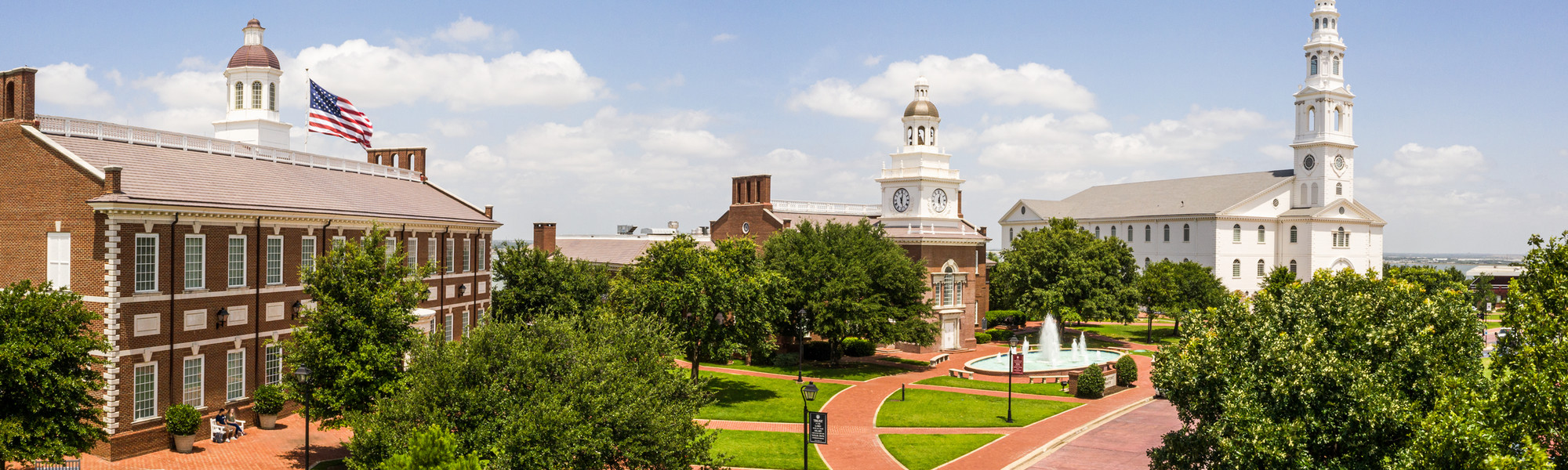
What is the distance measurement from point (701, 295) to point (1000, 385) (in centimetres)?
1687

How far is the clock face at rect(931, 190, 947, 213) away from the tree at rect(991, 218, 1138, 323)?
755 cm

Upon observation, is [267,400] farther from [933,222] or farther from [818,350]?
[933,222]

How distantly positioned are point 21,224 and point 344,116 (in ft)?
52.6

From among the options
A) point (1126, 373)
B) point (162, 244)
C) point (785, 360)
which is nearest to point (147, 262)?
point (162, 244)

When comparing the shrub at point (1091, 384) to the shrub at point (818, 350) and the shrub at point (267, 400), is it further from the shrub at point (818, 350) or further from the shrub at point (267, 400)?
the shrub at point (267, 400)

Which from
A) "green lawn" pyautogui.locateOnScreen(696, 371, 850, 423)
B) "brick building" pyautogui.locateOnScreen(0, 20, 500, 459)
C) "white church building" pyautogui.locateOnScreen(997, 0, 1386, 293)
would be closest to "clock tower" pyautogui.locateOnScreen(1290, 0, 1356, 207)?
"white church building" pyautogui.locateOnScreen(997, 0, 1386, 293)

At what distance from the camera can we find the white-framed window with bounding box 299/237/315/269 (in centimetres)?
3359

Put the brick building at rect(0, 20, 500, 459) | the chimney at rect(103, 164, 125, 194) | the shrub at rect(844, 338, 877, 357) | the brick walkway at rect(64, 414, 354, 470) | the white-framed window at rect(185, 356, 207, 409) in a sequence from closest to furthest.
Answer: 1. the chimney at rect(103, 164, 125, 194)
2. the brick walkway at rect(64, 414, 354, 470)
3. the brick building at rect(0, 20, 500, 459)
4. the white-framed window at rect(185, 356, 207, 409)
5. the shrub at rect(844, 338, 877, 357)

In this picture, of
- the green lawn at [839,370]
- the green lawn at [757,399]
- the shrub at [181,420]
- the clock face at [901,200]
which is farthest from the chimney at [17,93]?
the clock face at [901,200]

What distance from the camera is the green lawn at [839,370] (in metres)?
48.7

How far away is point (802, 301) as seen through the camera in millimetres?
48375

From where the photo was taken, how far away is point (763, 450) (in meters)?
31.4

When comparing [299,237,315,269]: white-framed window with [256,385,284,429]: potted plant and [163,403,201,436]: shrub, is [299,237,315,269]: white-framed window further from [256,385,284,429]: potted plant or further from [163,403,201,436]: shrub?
[163,403,201,436]: shrub

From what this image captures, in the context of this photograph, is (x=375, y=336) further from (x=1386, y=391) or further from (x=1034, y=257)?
(x=1034, y=257)
